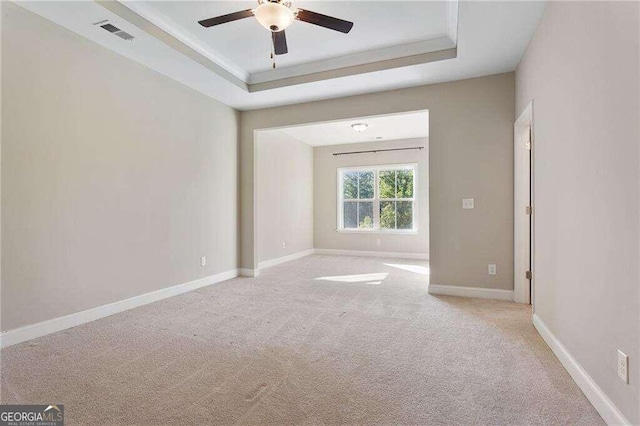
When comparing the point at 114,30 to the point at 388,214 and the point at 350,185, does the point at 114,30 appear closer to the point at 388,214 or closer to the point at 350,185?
the point at 350,185

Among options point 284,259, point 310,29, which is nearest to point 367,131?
point 284,259

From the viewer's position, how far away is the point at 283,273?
5.43 m

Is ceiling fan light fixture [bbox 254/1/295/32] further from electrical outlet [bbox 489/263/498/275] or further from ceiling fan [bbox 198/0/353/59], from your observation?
electrical outlet [bbox 489/263/498/275]

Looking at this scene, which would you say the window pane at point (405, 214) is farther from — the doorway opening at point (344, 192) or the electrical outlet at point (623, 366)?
the electrical outlet at point (623, 366)

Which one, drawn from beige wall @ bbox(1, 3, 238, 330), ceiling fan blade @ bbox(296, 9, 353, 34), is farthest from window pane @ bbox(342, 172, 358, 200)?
ceiling fan blade @ bbox(296, 9, 353, 34)

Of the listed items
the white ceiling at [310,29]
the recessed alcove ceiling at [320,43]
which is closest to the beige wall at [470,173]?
the recessed alcove ceiling at [320,43]

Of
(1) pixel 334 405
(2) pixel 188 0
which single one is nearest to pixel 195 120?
(2) pixel 188 0

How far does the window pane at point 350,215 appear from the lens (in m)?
7.87

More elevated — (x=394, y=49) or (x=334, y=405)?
(x=394, y=49)

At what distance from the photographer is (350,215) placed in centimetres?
793

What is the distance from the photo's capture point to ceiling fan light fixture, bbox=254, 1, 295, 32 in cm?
230

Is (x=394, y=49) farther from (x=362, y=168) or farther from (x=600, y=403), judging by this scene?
(x=362, y=168)

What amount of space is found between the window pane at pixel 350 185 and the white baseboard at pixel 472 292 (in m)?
4.12

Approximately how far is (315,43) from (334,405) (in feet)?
11.1
